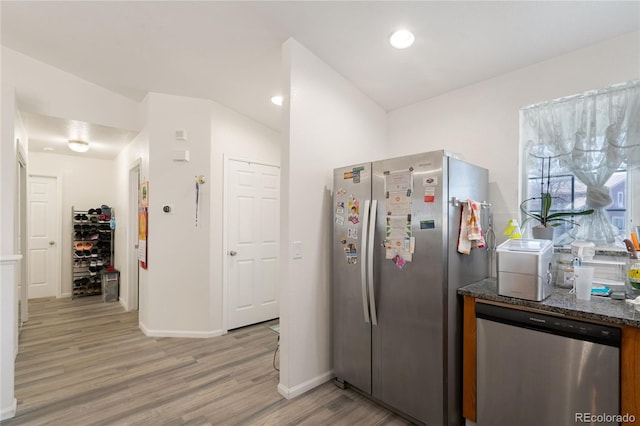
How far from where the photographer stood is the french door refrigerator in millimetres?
1895

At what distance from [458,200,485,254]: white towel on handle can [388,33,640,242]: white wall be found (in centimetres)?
65

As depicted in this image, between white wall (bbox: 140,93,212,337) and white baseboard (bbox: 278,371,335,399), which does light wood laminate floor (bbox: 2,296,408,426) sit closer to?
white baseboard (bbox: 278,371,335,399)

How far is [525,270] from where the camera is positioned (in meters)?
1.73

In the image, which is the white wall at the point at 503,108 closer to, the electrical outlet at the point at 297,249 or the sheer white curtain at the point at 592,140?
the sheer white curtain at the point at 592,140

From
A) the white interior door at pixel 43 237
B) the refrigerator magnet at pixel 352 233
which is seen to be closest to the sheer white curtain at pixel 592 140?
the refrigerator magnet at pixel 352 233

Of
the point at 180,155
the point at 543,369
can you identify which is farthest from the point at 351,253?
the point at 180,155

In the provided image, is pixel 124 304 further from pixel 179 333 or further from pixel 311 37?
Result: pixel 311 37

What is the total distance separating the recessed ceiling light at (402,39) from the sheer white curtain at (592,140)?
110 centimetres

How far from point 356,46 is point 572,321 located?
2.24 meters

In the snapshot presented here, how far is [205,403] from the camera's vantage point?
226 cm

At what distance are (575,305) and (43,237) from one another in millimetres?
7042

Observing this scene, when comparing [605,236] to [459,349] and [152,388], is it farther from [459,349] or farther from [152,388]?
[152,388]

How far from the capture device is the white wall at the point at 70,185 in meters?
5.24

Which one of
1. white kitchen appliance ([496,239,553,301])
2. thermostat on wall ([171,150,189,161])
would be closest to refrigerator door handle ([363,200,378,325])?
white kitchen appliance ([496,239,553,301])
